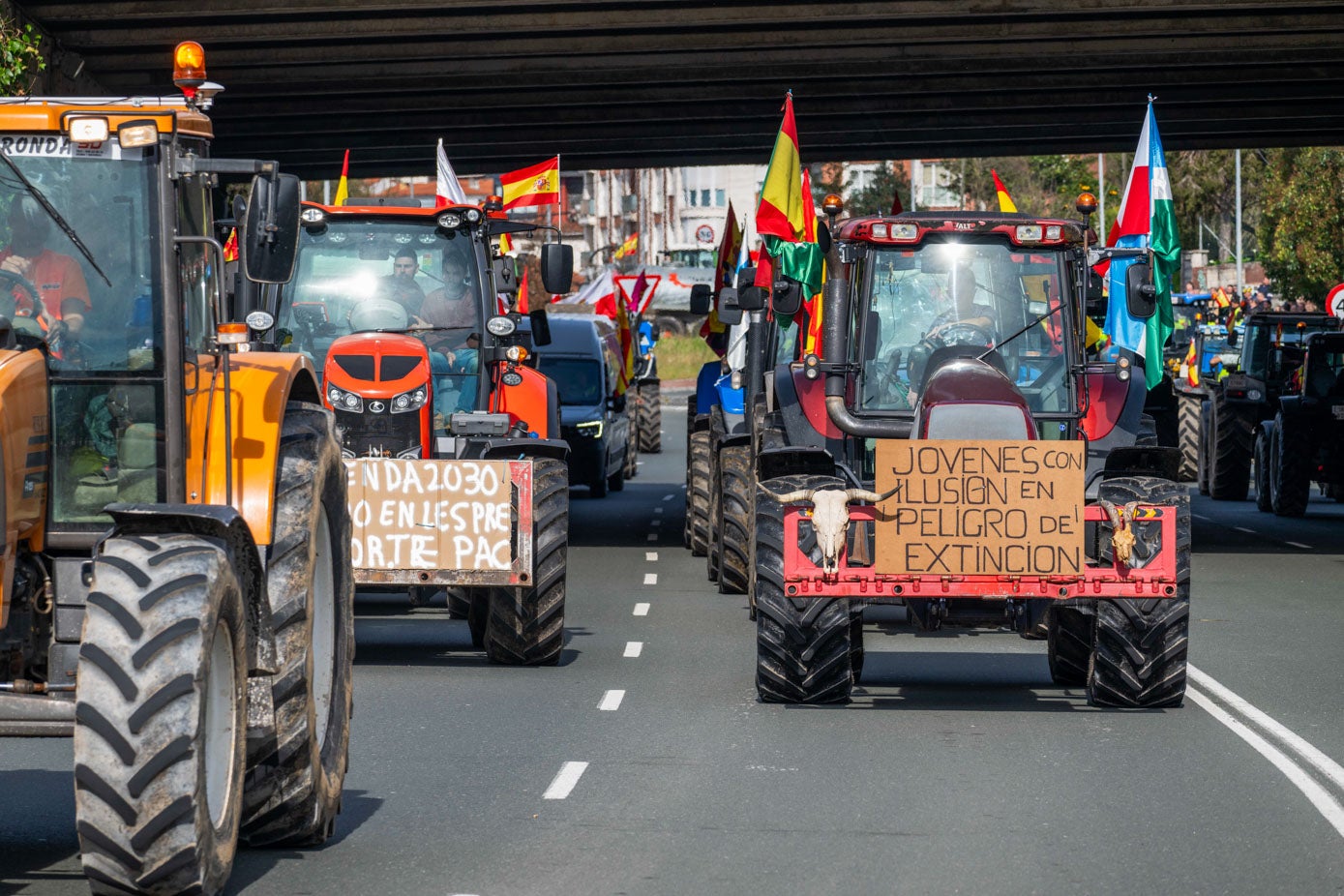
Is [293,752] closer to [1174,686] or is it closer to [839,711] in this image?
[839,711]

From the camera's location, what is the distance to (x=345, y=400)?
14883 mm

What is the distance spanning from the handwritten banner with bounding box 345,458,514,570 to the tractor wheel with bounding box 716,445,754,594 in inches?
185

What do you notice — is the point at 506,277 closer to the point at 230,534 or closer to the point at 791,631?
the point at 791,631

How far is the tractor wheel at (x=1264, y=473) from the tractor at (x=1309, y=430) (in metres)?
0.16

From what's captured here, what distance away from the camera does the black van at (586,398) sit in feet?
101

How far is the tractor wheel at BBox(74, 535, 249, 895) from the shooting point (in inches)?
250

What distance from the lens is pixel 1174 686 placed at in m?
12.0

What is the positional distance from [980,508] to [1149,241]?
33.1 ft

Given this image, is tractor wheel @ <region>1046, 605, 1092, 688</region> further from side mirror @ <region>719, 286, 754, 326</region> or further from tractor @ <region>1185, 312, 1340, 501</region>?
tractor @ <region>1185, 312, 1340, 501</region>

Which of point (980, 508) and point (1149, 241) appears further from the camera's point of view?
point (1149, 241)

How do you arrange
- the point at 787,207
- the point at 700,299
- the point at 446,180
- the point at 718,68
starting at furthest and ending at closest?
the point at 718,68
the point at 700,299
the point at 446,180
the point at 787,207

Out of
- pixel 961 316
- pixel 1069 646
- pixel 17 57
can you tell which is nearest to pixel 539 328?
pixel 17 57

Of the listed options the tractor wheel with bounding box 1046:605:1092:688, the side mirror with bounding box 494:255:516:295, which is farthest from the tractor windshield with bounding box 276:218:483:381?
the tractor wheel with bounding box 1046:605:1092:688

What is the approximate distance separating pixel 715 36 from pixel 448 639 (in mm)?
9615
